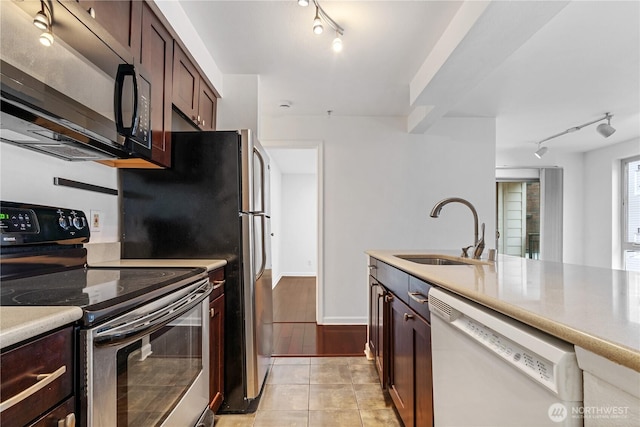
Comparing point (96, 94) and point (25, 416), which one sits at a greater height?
point (96, 94)

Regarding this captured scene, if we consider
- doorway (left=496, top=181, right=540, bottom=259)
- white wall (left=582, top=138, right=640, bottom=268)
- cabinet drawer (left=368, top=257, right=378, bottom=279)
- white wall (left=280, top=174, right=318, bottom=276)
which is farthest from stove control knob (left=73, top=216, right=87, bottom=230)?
white wall (left=582, top=138, right=640, bottom=268)

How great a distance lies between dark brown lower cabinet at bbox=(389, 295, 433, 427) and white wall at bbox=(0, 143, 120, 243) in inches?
62.8

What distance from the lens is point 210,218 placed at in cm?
186

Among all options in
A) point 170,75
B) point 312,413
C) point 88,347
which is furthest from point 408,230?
point 88,347

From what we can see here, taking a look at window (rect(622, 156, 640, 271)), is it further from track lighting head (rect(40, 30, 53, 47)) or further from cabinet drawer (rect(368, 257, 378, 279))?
track lighting head (rect(40, 30, 53, 47))

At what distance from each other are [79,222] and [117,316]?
839mm

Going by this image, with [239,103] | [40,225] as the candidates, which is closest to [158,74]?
[40,225]

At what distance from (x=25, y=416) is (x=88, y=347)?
17 cm

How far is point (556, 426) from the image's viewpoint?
59 centimetres

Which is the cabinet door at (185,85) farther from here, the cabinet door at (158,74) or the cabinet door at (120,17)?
the cabinet door at (120,17)

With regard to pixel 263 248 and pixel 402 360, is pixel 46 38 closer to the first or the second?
pixel 263 248

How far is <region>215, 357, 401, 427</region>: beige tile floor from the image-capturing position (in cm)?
178

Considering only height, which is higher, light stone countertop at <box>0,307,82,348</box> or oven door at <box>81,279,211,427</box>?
light stone countertop at <box>0,307,82,348</box>

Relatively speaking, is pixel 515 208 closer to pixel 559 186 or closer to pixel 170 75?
pixel 559 186
